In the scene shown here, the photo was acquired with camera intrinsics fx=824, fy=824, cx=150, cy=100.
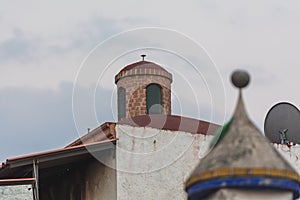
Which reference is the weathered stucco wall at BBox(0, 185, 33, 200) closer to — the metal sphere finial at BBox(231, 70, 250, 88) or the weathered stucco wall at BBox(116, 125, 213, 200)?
the weathered stucco wall at BBox(116, 125, 213, 200)

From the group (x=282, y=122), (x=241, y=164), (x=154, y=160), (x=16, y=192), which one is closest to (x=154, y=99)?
Result: (x=154, y=160)

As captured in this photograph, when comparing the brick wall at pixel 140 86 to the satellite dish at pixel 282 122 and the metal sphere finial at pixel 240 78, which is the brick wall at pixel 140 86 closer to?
the satellite dish at pixel 282 122

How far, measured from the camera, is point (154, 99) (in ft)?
67.6

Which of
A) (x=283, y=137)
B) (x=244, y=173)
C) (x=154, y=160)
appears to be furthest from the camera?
(x=283, y=137)

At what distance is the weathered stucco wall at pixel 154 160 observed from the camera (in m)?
17.7

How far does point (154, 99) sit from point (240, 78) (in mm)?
14379

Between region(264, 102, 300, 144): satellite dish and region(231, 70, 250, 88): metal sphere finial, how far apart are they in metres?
14.3

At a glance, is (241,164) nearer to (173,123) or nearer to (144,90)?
(173,123)

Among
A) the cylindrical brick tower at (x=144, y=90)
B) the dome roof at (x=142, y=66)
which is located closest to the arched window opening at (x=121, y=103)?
the cylindrical brick tower at (x=144, y=90)

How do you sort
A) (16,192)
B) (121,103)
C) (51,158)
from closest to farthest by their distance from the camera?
(16,192), (51,158), (121,103)

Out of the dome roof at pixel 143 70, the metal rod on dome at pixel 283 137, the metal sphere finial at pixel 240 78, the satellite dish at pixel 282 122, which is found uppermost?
the dome roof at pixel 143 70

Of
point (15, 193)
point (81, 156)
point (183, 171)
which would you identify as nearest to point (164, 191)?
point (183, 171)

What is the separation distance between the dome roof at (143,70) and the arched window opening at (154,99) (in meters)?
0.35

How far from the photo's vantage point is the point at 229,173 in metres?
6.04
